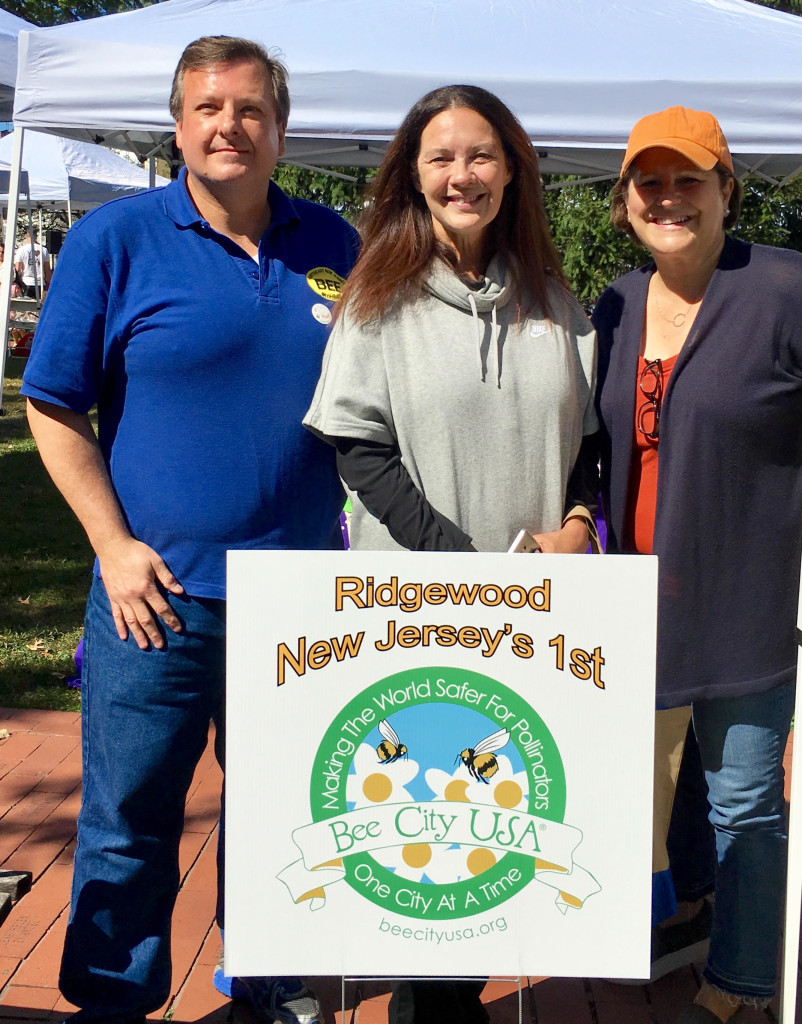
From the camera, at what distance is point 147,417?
199 cm

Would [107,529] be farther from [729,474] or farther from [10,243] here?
[10,243]

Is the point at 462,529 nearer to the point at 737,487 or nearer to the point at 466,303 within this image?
the point at 466,303

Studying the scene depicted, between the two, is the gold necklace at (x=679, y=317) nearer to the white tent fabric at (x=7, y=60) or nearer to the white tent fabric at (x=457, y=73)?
the white tent fabric at (x=457, y=73)

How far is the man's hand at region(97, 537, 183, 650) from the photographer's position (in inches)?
78.2

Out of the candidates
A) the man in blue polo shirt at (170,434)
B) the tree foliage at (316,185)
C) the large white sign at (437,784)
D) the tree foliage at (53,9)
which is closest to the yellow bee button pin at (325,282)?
the man in blue polo shirt at (170,434)

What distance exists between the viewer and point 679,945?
2.74 metres

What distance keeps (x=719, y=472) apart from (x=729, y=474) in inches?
0.9

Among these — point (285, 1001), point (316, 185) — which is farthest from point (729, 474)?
point (316, 185)

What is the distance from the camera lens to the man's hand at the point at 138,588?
199 centimetres

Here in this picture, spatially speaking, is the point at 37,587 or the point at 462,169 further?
the point at 37,587

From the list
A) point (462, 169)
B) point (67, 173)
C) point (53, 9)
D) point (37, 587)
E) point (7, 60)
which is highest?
point (53, 9)

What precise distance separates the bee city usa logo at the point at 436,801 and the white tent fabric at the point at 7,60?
5.72 m

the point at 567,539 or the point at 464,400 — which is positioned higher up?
the point at 464,400

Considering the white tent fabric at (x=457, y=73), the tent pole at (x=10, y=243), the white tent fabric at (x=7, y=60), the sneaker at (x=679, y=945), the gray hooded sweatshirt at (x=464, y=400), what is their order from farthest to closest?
the white tent fabric at (x=7, y=60) < the tent pole at (x=10, y=243) < the white tent fabric at (x=457, y=73) < the sneaker at (x=679, y=945) < the gray hooded sweatshirt at (x=464, y=400)
